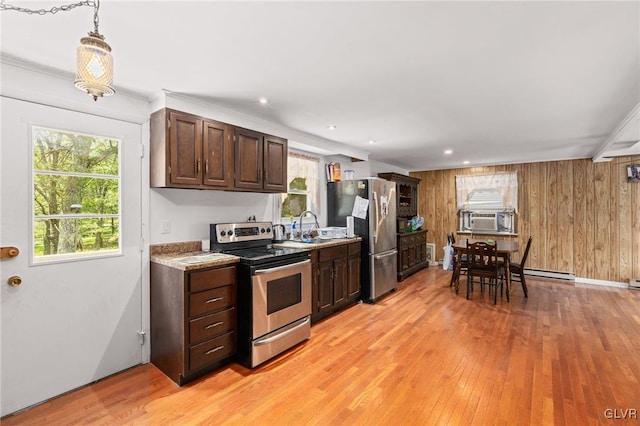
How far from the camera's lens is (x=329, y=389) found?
229cm

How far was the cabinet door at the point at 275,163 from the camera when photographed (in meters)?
3.35

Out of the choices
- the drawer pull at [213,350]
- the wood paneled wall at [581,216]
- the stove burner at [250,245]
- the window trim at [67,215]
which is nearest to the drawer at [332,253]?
the stove burner at [250,245]

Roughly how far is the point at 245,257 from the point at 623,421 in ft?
9.37

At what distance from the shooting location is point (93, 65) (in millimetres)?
1221

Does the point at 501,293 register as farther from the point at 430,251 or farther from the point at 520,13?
the point at 520,13

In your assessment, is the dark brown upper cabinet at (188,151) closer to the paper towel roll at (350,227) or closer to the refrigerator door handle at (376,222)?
the paper towel roll at (350,227)

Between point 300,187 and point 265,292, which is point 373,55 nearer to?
point 265,292

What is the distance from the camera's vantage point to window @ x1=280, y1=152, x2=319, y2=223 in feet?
13.9

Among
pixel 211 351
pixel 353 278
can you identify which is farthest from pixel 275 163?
pixel 211 351

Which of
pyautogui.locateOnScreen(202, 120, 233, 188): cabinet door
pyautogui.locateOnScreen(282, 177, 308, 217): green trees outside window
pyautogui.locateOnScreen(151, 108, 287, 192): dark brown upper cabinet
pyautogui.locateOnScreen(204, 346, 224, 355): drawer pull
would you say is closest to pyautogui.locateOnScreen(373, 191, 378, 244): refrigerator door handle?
pyautogui.locateOnScreen(282, 177, 308, 217): green trees outside window

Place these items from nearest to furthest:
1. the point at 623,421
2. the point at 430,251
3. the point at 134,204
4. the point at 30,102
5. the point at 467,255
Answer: the point at 623,421 → the point at 30,102 → the point at 134,204 → the point at 467,255 → the point at 430,251

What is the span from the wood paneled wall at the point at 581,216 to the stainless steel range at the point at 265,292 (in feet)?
17.4

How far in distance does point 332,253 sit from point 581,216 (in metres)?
5.11

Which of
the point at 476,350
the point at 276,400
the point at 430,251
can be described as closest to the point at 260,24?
the point at 276,400
